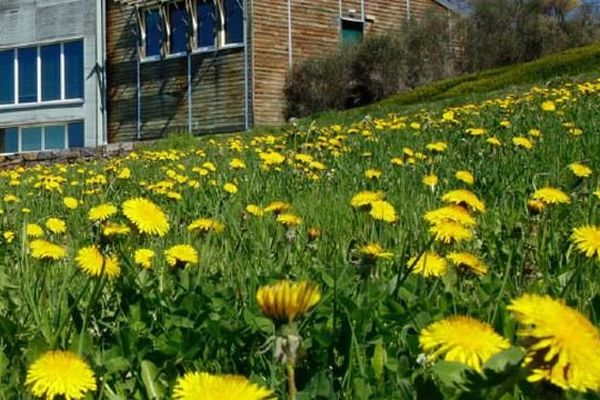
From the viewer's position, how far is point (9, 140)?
80.9 feet

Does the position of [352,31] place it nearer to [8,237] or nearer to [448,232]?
[8,237]

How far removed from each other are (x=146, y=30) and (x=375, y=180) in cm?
1955

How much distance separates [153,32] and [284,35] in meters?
3.93

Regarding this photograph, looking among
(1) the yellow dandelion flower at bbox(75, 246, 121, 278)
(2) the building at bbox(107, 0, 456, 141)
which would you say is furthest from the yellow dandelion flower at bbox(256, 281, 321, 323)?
(2) the building at bbox(107, 0, 456, 141)

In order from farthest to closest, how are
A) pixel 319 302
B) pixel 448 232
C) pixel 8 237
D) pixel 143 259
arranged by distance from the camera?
pixel 8 237
pixel 143 259
pixel 448 232
pixel 319 302

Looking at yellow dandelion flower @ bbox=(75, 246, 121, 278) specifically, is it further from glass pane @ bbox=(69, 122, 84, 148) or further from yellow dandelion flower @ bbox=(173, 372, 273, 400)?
glass pane @ bbox=(69, 122, 84, 148)

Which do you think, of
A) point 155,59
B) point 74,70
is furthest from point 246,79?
point 74,70

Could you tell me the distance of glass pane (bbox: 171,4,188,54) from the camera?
69.1 ft

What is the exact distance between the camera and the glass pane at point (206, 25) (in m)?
20.5

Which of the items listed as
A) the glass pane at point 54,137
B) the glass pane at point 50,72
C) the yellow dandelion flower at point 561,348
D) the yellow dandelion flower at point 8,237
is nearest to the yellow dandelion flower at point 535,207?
the yellow dandelion flower at point 561,348

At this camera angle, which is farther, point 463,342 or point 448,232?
point 448,232

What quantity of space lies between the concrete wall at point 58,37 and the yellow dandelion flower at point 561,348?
73.7 feet

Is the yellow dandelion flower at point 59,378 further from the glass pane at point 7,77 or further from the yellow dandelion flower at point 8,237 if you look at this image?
the glass pane at point 7,77

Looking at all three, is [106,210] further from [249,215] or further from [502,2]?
[502,2]
